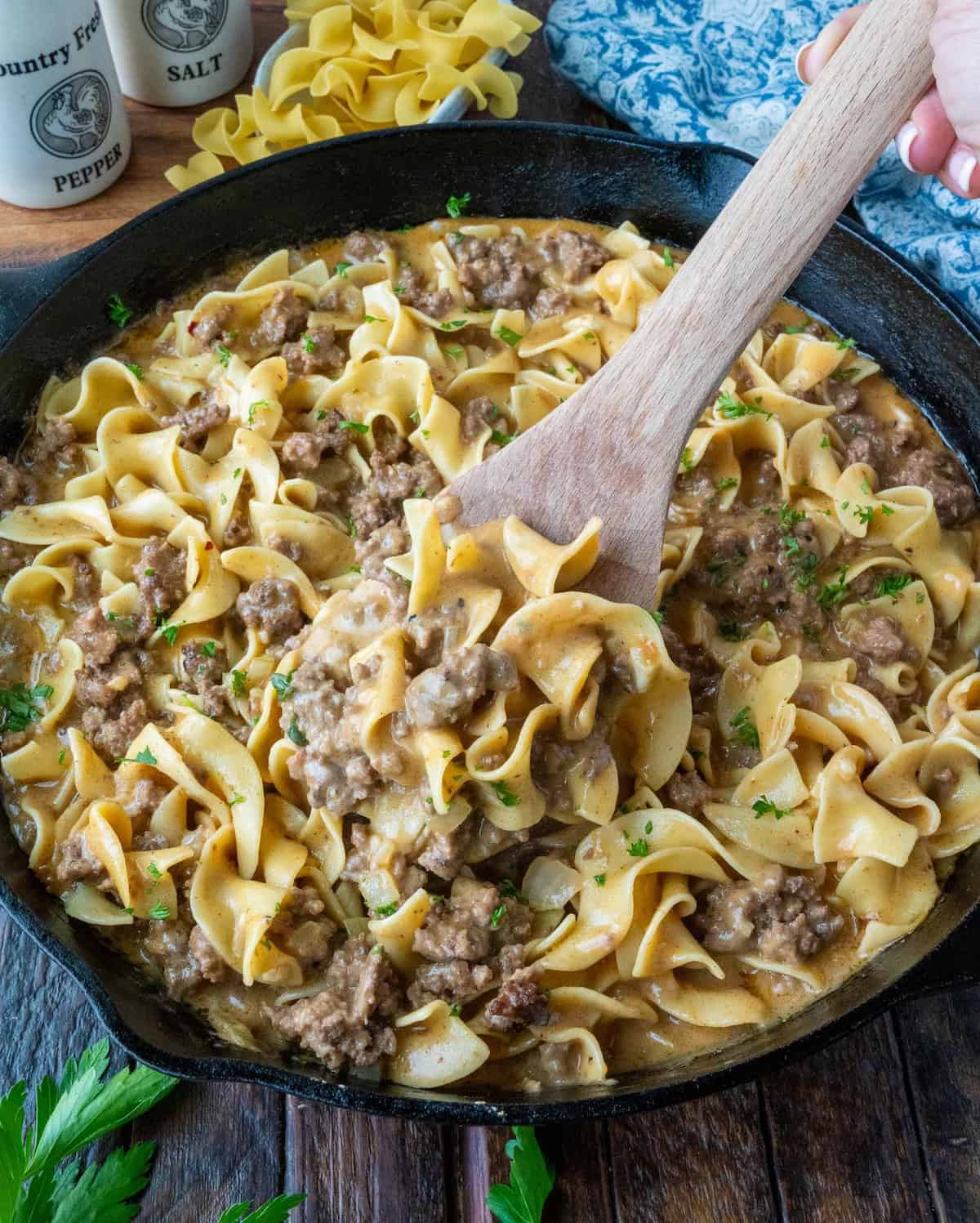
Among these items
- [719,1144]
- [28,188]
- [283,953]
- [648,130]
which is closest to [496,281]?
[648,130]

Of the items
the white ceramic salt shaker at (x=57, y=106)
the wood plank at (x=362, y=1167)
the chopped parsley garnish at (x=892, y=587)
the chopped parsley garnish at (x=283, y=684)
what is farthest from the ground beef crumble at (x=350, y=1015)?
the white ceramic salt shaker at (x=57, y=106)

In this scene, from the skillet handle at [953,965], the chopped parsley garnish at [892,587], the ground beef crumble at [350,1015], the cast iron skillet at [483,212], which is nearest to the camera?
the skillet handle at [953,965]

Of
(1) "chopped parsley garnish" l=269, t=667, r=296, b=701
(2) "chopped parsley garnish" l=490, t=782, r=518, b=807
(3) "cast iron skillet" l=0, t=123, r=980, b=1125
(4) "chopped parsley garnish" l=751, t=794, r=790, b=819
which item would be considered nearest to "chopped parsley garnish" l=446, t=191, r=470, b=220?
(3) "cast iron skillet" l=0, t=123, r=980, b=1125

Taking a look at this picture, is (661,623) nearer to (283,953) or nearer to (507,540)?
(507,540)

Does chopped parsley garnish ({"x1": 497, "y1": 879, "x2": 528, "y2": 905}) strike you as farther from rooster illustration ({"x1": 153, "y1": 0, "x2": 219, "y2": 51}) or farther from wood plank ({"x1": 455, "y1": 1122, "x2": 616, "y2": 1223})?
rooster illustration ({"x1": 153, "y1": 0, "x2": 219, "y2": 51})

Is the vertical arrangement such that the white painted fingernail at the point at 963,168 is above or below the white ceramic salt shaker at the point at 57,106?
above

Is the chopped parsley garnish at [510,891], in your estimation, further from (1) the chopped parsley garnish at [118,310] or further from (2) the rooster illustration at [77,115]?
(2) the rooster illustration at [77,115]
